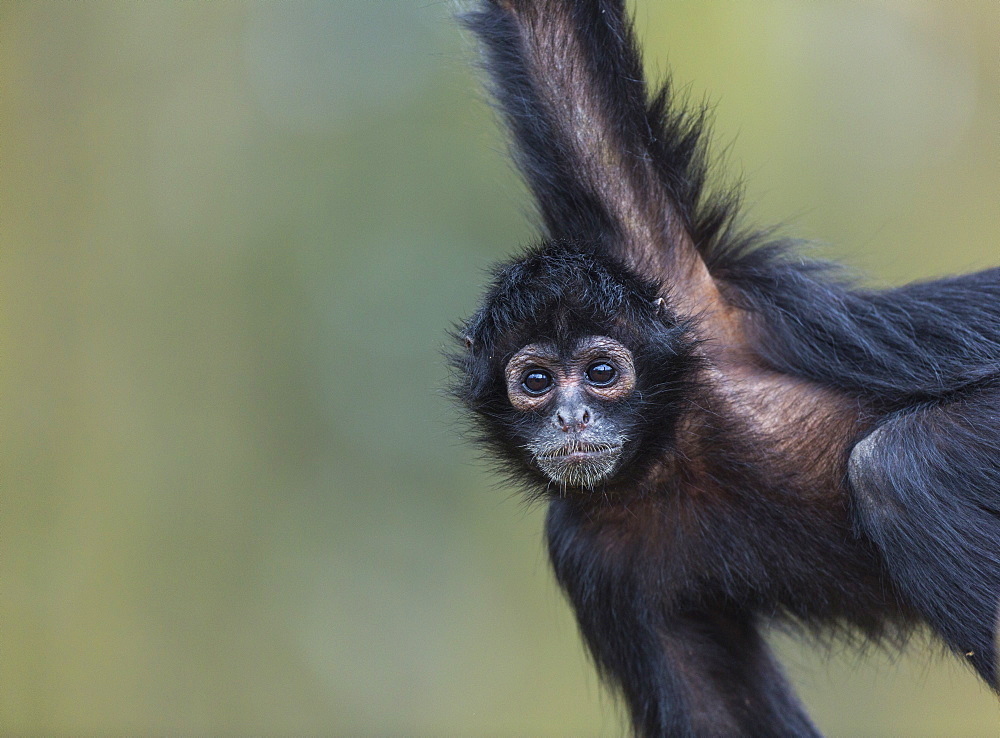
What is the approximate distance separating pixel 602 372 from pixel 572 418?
1.09ft

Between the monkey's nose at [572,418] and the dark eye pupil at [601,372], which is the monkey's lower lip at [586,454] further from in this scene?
the dark eye pupil at [601,372]

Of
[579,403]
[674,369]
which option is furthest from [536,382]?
[674,369]

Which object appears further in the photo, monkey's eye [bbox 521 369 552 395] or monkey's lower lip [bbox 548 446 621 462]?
monkey's eye [bbox 521 369 552 395]

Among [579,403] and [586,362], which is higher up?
[586,362]

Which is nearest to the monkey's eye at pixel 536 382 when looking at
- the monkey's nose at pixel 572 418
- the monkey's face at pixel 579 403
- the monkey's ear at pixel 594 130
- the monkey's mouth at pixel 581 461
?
the monkey's face at pixel 579 403

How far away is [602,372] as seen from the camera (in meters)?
5.47

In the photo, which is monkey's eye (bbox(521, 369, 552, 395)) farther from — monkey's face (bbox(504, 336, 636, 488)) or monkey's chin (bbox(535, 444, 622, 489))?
monkey's chin (bbox(535, 444, 622, 489))

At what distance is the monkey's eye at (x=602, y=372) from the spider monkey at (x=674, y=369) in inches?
Result: 0.6

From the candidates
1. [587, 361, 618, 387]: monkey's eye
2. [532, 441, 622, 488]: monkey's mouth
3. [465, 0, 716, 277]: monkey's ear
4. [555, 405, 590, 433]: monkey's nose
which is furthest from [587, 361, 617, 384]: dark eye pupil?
[465, 0, 716, 277]: monkey's ear

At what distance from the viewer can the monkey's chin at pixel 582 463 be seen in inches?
211

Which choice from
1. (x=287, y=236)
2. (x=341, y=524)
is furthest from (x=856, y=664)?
(x=287, y=236)

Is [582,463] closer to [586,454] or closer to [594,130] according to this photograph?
[586,454]

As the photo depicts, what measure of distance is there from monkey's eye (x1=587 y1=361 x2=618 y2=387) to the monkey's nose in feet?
0.62

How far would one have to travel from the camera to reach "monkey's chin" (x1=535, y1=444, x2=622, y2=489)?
5359 millimetres
